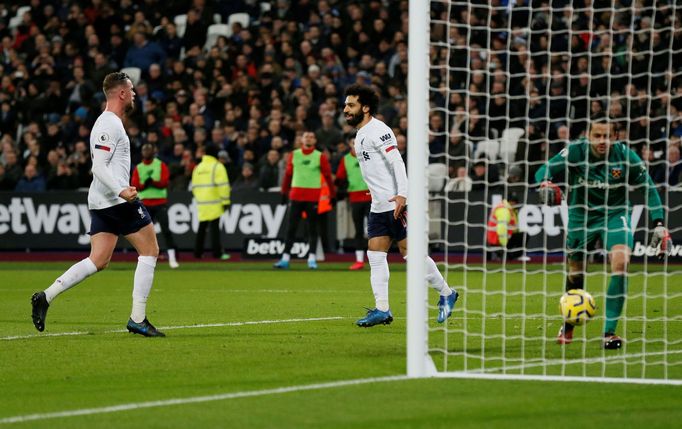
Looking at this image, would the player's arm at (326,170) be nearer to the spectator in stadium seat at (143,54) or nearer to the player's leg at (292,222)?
the player's leg at (292,222)

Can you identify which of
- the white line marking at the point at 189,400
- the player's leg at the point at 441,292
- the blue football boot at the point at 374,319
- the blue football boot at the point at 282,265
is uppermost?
the player's leg at the point at 441,292

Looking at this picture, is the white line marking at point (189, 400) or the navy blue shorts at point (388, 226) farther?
the navy blue shorts at point (388, 226)

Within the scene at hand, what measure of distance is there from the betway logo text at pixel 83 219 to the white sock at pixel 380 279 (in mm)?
11325

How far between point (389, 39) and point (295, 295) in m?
11.8

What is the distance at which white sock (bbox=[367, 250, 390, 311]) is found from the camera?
417 inches

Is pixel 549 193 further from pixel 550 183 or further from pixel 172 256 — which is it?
pixel 172 256

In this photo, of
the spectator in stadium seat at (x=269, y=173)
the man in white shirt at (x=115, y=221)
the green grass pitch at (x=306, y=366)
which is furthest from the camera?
the spectator in stadium seat at (x=269, y=173)

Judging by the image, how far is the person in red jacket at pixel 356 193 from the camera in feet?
63.6

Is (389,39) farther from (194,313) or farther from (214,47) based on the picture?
(194,313)

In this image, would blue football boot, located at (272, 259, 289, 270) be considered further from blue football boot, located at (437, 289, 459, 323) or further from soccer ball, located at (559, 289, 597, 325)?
soccer ball, located at (559, 289, 597, 325)

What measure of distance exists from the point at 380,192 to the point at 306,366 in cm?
318

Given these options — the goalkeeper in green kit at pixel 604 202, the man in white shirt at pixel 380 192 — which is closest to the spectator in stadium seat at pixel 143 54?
the man in white shirt at pixel 380 192

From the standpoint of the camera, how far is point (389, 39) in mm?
25047

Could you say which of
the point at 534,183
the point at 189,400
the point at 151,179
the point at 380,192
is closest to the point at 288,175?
the point at 151,179
